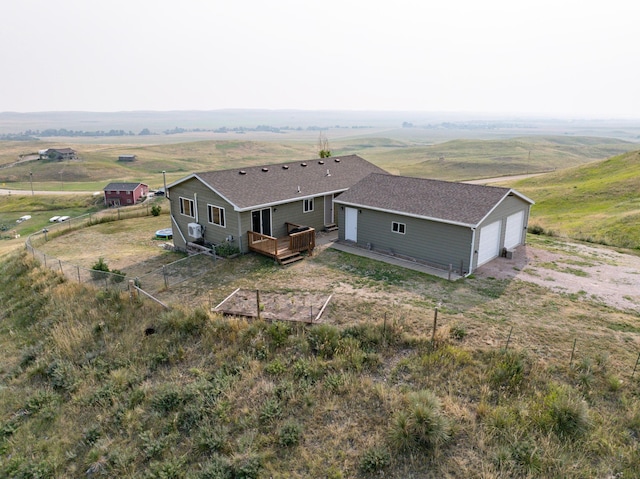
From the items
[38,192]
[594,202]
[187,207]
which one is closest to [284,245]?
[187,207]

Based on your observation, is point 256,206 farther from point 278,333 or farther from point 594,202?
point 594,202

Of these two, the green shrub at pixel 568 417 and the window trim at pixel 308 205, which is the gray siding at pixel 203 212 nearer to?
the window trim at pixel 308 205

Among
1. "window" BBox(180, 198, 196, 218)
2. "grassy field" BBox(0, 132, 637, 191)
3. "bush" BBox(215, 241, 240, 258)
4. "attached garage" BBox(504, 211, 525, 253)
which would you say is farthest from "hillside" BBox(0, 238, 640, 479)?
"grassy field" BBox(0, 132, 637, 191)

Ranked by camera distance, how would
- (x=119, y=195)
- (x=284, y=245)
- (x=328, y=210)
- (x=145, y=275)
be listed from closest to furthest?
(x=145, y=275), (x=284, y=245), (x=328, y=210), (x=119, y=195)

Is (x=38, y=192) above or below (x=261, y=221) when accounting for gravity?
below

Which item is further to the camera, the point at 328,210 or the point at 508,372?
the point at 328,210

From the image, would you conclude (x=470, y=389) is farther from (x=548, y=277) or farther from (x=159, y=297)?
(x=159, y=297)

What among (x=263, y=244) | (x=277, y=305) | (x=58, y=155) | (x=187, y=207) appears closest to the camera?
(x=277, y=305)

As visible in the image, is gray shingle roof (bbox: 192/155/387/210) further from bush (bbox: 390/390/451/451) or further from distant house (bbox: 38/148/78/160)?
distant house (bbox: 38/148/78/160)
